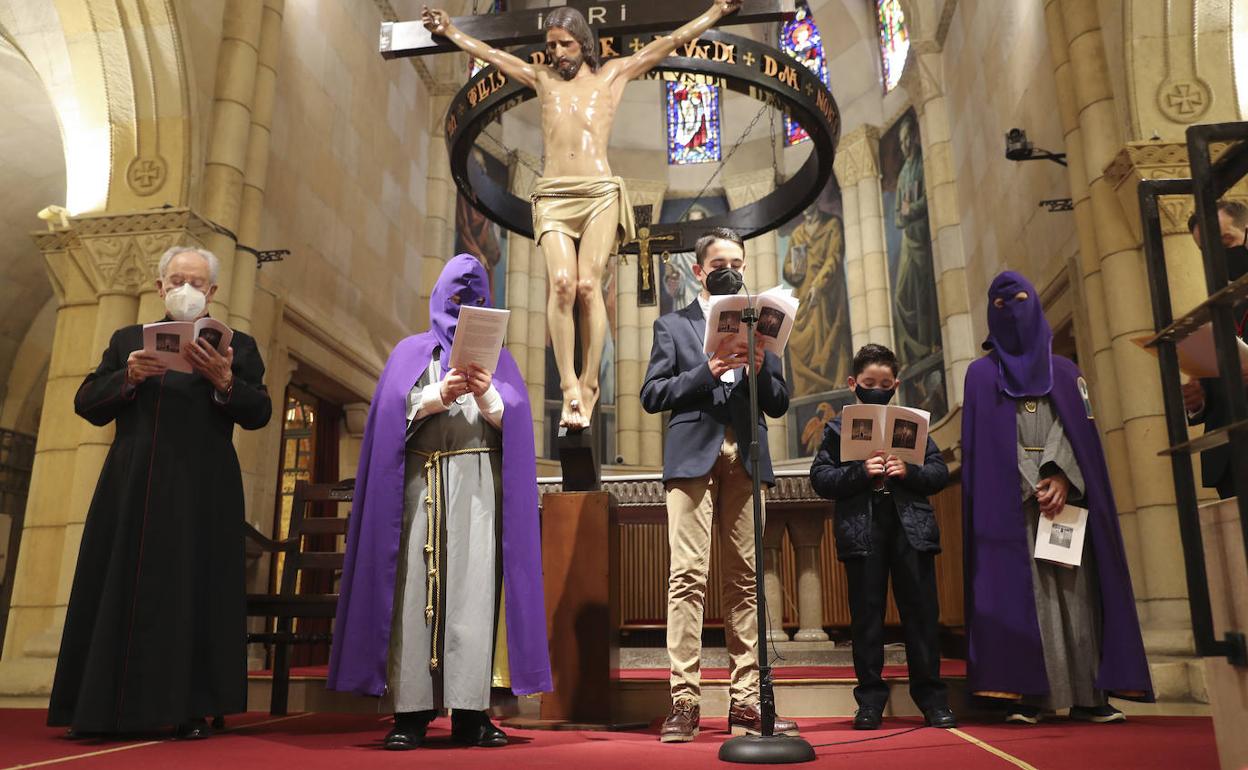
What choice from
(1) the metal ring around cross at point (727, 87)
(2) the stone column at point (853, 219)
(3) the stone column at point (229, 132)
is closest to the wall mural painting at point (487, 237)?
(2) the stone column at point (853, 219)

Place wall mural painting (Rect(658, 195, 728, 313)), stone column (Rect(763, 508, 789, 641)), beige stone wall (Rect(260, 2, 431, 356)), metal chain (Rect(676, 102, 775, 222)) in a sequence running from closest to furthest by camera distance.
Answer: stone column (Rect(763, 508, 789, 641))
beige stone wall (Rect(260, 2, 431, 356))
wall mural painting (Rect(658, 195, 728, 313))
metal chain (Rect(676, 102, 775, 222))

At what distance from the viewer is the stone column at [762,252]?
14375 mm

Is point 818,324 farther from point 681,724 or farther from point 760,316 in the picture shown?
point 681,724

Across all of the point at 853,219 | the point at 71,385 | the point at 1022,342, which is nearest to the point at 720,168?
the point at 853,219

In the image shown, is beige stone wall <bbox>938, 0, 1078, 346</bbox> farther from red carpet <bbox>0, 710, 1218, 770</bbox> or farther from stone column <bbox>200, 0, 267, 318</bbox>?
stone column <bbox>200, 0, 267, 318</bbox>

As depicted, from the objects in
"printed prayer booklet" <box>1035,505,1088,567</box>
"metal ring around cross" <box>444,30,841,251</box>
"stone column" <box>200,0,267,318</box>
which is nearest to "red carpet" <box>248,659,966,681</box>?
"printed prayer booklet" <box>1035,505,1088,567</box>

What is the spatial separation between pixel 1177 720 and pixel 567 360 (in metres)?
2.76

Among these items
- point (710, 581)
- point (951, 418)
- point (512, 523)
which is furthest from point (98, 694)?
point (951, 418)

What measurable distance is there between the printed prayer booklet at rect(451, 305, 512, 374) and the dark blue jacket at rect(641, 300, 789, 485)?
0.60m

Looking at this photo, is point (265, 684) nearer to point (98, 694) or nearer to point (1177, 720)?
point (98, 694)

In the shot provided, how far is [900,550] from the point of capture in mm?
3645

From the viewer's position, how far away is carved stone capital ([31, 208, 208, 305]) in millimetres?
6344

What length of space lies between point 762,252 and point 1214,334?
43.7 feet

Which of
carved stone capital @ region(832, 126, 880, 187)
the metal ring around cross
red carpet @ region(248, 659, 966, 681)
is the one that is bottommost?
red carpet @ region(248, 659, 966, 681)
